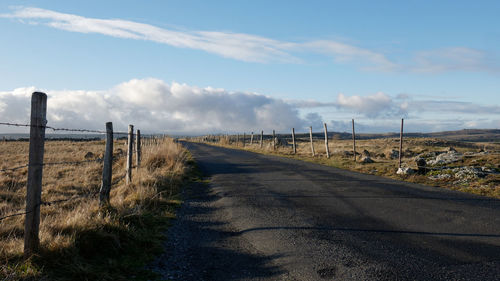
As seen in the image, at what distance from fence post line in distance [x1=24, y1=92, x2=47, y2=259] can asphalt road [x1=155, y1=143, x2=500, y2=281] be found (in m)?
1.69

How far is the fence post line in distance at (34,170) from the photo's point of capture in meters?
4.70

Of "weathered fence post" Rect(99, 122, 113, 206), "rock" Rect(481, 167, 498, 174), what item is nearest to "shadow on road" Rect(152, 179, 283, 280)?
"weathered fence post" Rect(99, 122, 113, 206)

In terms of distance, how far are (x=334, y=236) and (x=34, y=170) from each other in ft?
16.1

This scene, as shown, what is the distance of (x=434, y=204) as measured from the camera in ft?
30.0

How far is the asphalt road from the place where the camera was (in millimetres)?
4973

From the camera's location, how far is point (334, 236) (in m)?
6.50

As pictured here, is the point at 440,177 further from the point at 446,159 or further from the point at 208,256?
the point at 208,256

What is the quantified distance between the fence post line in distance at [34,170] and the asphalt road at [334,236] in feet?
5.56

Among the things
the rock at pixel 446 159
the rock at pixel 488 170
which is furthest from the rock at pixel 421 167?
the rock at pixel 488 170

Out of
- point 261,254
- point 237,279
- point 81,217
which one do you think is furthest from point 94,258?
point 261,254

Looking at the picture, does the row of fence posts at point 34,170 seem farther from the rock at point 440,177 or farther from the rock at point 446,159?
the rock at point 446,159

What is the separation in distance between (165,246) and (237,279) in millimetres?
1880

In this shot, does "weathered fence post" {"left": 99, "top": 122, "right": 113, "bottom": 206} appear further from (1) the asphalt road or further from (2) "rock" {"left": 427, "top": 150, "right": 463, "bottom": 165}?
(2) "rock" {"left": 427, "top": 150, "right": 463, "bottom": 165}

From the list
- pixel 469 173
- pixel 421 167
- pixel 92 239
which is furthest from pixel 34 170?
pixel 421 167
